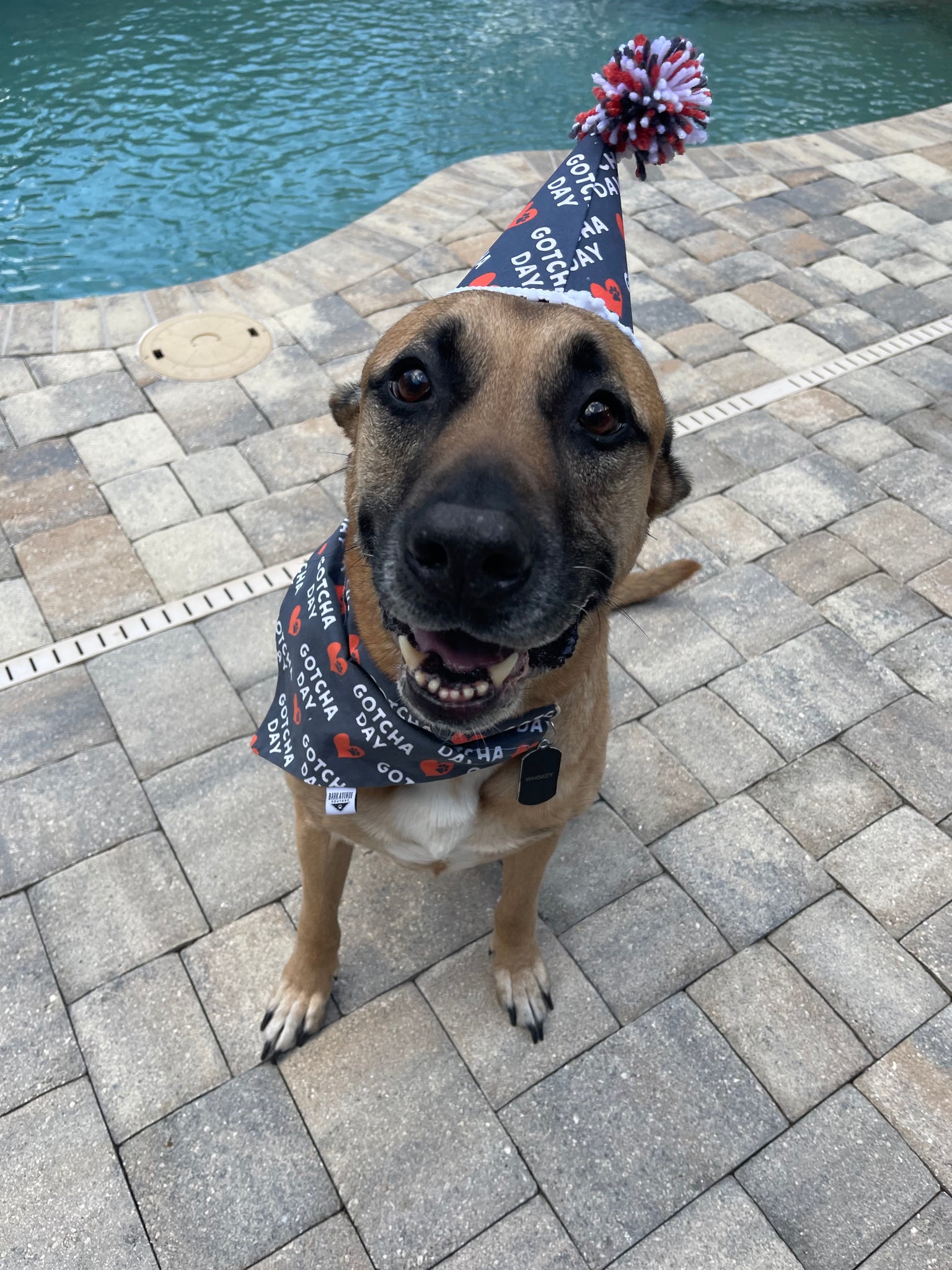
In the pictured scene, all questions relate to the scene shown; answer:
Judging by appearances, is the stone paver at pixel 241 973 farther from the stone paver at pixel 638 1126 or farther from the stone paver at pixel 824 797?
the stone paver at pixel 824 797

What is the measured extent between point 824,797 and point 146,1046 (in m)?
2.36

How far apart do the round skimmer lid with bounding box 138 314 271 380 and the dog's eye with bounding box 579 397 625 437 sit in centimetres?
347

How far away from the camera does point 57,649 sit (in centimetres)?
357

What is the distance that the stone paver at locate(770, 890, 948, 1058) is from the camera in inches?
105

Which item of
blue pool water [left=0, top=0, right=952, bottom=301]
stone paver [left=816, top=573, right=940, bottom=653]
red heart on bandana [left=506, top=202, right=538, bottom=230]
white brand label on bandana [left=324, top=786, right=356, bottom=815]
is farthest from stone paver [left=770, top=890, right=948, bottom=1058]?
blue pool water [left=0, top=0, right=952, bottom=301]

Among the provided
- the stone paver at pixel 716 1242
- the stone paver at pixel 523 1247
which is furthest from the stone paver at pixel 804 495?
the stone paver at pixel 523 1247

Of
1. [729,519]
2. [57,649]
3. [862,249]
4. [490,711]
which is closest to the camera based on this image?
[490,711]

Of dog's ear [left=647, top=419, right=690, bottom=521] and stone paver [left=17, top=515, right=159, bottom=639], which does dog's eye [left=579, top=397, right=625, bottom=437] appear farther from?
stone paver [left=17, top=515, right=159, bottom=639]

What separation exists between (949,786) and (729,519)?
155 centimetres

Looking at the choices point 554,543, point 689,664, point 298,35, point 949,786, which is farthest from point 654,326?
point 298,35

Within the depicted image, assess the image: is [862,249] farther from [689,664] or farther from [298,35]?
[298,35]

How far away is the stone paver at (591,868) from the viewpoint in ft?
9.59

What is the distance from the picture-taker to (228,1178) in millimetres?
2307

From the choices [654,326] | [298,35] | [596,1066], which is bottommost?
[596,1066]
